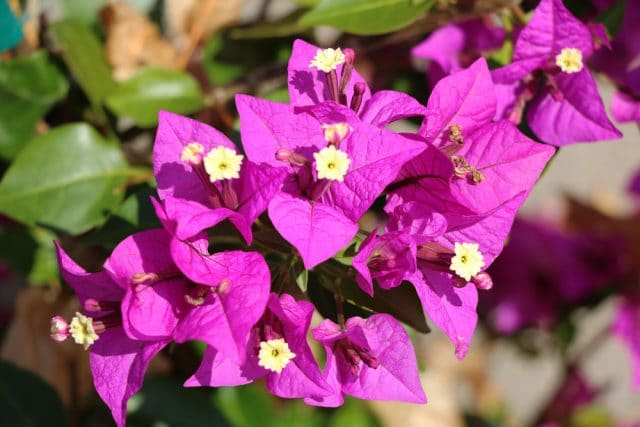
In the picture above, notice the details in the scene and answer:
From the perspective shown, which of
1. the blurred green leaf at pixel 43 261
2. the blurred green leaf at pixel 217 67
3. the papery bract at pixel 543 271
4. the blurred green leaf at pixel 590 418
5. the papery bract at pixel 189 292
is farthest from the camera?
the blurred green leaf at pixel 590 418

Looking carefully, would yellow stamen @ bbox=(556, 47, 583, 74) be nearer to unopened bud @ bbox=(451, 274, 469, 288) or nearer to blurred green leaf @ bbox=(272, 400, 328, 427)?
unopened bud @ bbox=(451, 274, 469, 288)

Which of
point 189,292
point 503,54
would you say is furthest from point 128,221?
point 503,54

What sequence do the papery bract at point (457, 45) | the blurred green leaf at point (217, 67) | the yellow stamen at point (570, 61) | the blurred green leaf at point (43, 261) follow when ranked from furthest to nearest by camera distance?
the blurred green leaf at point (217, 67)
the blurred green leaf at point (43, 261)
the papery bract at point (457, 45)
the yellow stamen at point (570, 61)

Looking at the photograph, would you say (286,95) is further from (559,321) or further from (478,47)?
(559,321)

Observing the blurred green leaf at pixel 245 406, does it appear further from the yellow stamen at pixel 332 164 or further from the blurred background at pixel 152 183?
the yellow stamen at pixel 332 164

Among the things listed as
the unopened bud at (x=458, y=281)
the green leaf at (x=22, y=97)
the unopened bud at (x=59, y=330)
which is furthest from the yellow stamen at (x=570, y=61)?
the green leaf at (x=22, y=97)

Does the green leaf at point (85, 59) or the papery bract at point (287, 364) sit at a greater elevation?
the green leaf at point (85, 59)

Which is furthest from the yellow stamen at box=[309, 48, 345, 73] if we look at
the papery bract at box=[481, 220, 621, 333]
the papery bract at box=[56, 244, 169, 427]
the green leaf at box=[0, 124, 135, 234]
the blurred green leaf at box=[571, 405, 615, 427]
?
the blurred green leaf at box=[571, 405, 615, 427]
